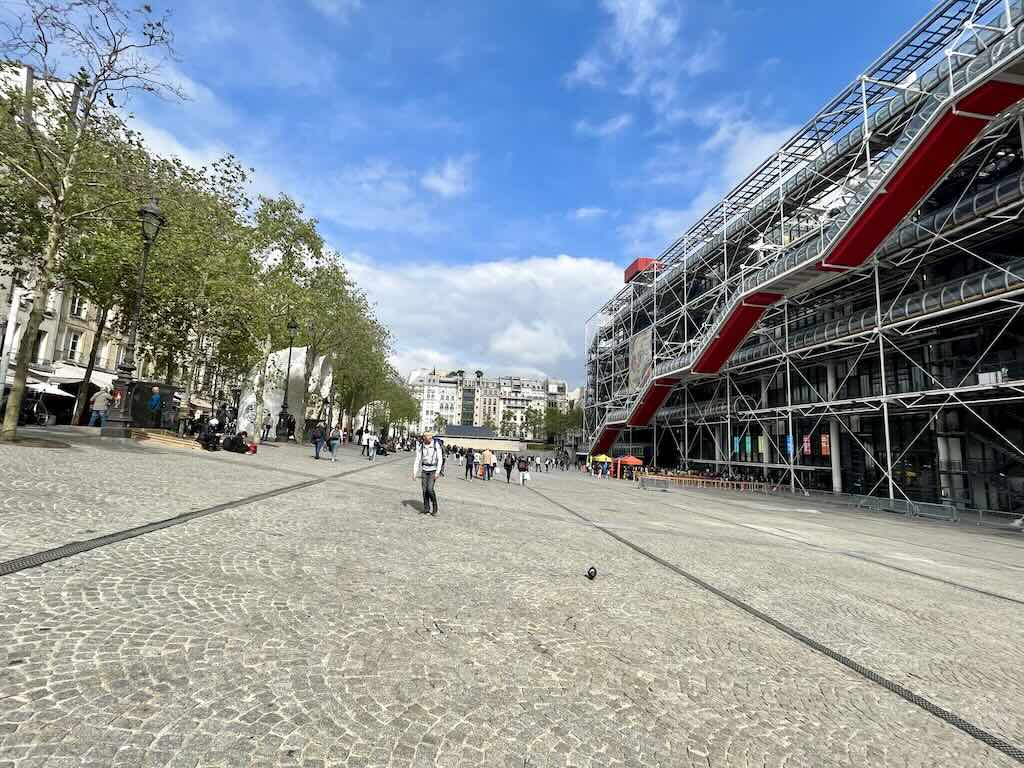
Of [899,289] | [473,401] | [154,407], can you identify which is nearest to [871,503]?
[899,289]

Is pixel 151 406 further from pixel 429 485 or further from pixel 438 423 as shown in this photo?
pixel 438 423

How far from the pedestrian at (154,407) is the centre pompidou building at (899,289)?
90.1 feet

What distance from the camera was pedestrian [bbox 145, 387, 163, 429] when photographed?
1912 centimetres

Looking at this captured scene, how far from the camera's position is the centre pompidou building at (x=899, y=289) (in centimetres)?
1878

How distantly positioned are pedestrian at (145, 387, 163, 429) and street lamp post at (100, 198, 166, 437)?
358cm

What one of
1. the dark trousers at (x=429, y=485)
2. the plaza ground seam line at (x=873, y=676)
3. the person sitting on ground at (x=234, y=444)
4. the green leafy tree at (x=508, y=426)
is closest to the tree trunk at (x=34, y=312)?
the person sitting on ground at (x=234, y=444)

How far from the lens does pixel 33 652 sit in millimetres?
2721

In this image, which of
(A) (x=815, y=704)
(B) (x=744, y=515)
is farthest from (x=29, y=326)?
(B) (x=744, y=515)

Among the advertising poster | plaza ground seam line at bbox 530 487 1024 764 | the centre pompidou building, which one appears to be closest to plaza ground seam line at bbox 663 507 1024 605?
plaza ground seam line at bbox 530 487 1024 764

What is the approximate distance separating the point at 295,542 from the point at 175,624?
8.60 feet

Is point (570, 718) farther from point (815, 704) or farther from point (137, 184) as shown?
point (137, 184)

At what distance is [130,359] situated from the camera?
1403 cm

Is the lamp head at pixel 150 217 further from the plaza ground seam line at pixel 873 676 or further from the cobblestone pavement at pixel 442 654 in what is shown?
the plaza ground seam line at pixel 873 676

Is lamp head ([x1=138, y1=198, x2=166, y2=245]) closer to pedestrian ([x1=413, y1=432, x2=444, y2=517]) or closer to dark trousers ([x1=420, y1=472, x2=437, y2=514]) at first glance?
pedestrian ([x1=413, y1=432, x2=444, y2=517])
